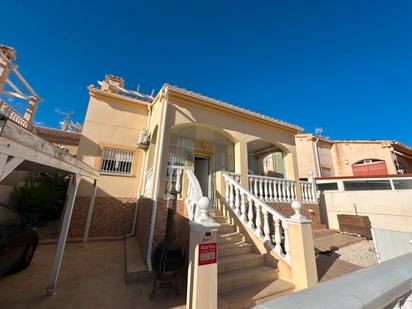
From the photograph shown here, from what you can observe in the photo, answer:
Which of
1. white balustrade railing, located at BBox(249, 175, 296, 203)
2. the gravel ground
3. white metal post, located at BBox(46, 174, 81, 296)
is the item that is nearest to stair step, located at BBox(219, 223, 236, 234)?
white balustrade railing, located at BBox(249, 175, 296, 203)

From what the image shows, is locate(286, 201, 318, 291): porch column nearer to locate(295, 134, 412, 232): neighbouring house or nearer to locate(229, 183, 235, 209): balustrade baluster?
locate(229, 183, 235, 209): balustrade baluster

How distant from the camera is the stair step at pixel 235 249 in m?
3.79

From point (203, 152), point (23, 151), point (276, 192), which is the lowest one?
point (276, 192)

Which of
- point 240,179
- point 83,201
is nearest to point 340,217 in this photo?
point 240,179

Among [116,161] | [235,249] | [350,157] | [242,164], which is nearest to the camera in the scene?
[235,249]

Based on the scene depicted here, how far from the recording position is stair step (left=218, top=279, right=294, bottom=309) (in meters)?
2.77

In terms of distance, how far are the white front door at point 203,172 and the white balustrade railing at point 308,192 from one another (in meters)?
4.46

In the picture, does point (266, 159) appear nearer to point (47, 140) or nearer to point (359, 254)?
point (359, 254)

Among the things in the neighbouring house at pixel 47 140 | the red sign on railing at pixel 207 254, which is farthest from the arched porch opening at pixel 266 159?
the neighbouring house at pixel 47 140

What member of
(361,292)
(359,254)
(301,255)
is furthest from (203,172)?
(361,292)

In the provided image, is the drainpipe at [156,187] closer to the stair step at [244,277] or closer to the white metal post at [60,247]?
the white metal post at [60,247]

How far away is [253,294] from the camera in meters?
2.98

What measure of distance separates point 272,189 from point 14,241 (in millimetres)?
7692

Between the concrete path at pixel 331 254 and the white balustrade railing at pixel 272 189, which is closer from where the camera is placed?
the concrete path at pixel 331 254
